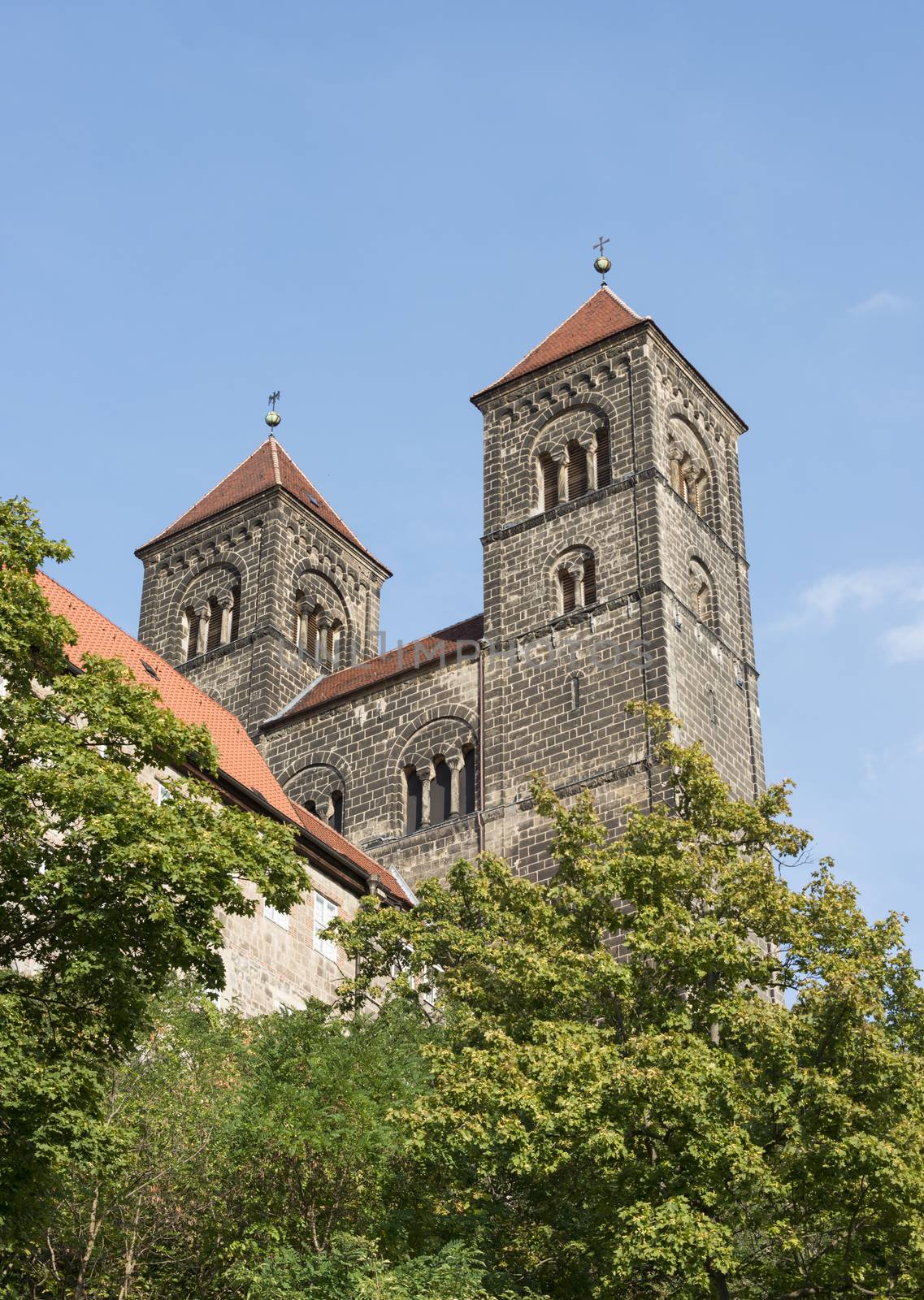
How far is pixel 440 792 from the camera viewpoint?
136ft

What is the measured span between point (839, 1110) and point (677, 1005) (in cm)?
243

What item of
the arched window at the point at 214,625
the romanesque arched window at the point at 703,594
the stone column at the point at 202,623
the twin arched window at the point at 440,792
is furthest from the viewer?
the stone column at the point at 202,623

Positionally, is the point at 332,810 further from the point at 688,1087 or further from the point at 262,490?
the point at 688,1087

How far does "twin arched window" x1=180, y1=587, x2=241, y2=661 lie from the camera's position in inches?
1971

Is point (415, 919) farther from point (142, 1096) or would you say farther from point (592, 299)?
point (592, 299)

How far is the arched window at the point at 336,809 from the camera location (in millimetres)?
42906

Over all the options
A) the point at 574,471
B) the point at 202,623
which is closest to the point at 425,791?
the point at 574,471

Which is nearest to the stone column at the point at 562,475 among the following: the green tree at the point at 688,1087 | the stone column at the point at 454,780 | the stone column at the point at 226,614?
the stone column at the point at 454,780

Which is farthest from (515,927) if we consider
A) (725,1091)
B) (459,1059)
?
(725,1091)

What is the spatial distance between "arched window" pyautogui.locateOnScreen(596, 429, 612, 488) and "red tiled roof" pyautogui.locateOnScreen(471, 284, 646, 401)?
2.52m

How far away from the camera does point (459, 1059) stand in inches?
837

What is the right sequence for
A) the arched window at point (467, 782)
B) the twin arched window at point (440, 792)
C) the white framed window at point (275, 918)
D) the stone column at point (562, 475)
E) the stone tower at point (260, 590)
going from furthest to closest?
1. the stone tower at point (260, 590)
2. the stone column at point (562, 475)
3. the twin arched window at point (440, 792)
4. the arched window at point (467, 782)
5. the white framed window at point (275, 918)

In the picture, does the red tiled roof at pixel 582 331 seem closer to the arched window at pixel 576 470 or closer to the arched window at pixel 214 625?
the arched window at pixel 576 470

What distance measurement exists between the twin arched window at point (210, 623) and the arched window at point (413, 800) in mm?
9477
